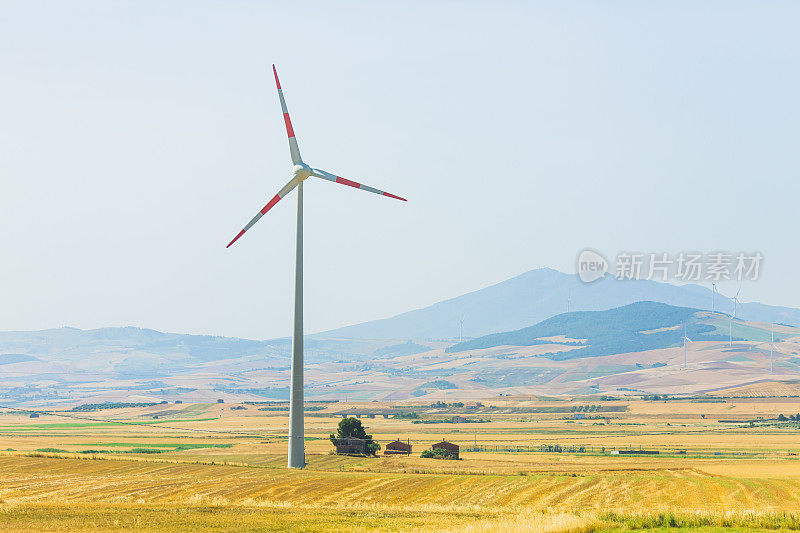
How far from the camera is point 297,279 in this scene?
84188 mm

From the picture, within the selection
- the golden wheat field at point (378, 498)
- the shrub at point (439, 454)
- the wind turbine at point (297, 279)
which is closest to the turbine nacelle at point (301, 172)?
the wind turbine at point (297, 279)

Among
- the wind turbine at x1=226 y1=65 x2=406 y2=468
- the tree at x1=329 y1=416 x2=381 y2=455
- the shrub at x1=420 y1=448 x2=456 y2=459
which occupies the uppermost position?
the wind turbine at x1=226 y1=65 x2=406 y2=468

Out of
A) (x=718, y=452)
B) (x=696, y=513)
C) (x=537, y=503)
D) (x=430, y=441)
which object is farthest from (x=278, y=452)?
(x=696, y=513)

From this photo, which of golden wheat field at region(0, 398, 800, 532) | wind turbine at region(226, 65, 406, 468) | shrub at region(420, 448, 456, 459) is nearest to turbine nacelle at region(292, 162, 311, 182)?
wind turbine at region(226, 65, 406, 468)

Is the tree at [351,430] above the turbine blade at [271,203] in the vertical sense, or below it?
below

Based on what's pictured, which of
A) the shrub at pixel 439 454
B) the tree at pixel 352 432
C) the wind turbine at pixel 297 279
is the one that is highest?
the wind turbine at pixel 297 279

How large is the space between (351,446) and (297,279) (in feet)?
159

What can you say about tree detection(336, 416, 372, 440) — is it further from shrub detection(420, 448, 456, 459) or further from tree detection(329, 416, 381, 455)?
shrub detection(420, 448, 456, 459)

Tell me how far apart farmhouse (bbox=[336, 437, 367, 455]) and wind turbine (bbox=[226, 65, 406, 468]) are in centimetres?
3930

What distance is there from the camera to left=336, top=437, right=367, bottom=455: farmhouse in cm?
12612

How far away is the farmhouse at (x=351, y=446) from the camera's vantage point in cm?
12612

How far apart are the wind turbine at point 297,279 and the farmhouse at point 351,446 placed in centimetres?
3930

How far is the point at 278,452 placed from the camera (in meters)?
139

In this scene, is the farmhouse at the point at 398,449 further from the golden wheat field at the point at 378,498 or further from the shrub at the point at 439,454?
the golden wheat field at the point at 378,498
